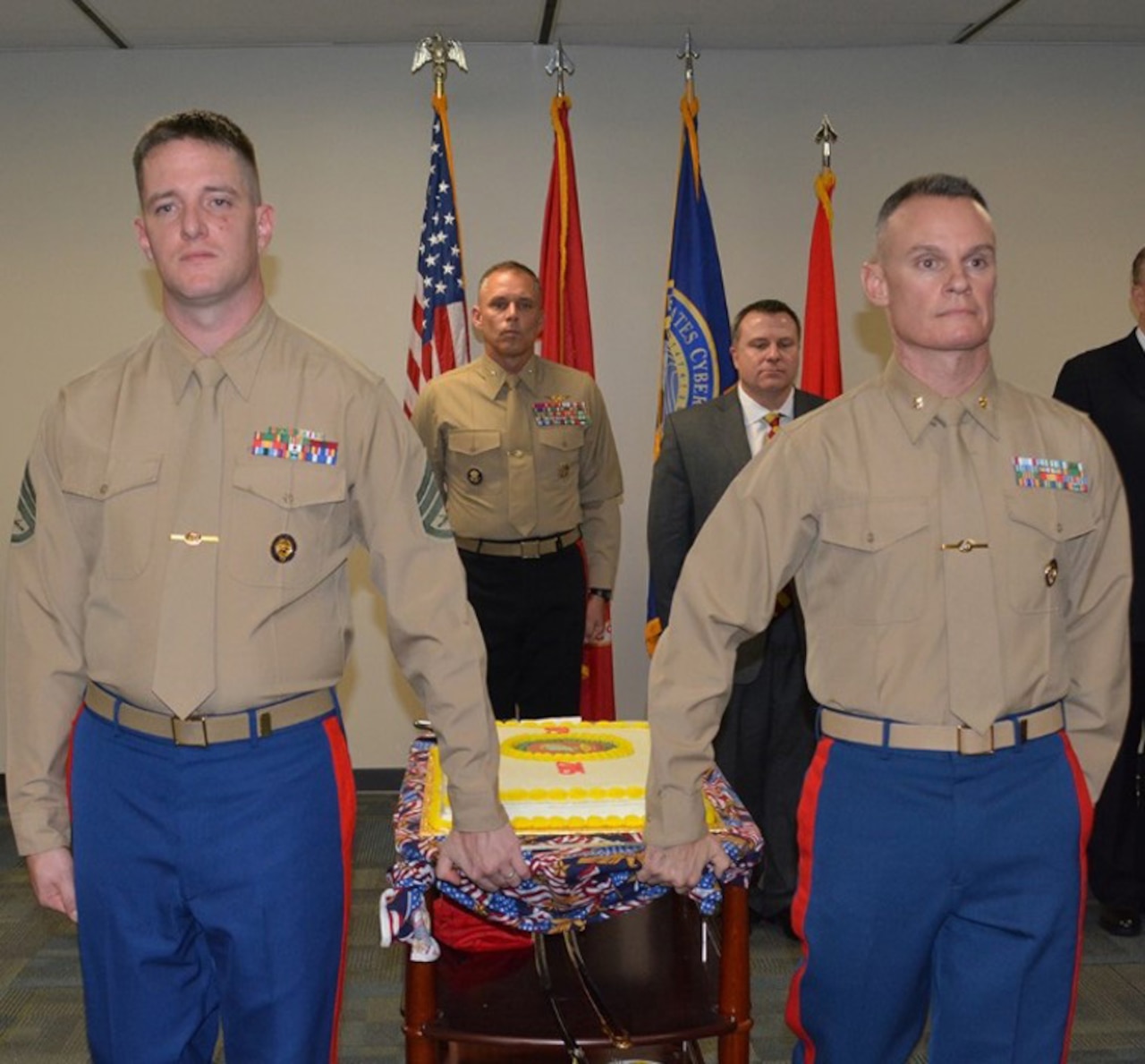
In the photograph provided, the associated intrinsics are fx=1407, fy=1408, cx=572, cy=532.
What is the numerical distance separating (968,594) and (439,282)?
10.8 feet

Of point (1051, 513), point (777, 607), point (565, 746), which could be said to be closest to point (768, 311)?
point (777, 607)

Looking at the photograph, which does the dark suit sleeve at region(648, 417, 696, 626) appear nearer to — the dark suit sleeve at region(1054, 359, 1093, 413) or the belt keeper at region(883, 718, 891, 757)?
the dark suit sleeve at region(1054, 359, 1093, 413)

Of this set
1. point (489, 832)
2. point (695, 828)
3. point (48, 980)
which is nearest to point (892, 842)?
point (695, 828)

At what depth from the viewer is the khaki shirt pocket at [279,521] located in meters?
1.92

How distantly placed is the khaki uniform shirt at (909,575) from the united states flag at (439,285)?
294 cm

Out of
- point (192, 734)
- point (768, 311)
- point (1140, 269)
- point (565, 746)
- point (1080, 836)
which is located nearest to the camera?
point (192, 734)

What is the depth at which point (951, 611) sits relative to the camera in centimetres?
197

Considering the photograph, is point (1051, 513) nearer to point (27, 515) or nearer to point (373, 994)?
point (27, 515)

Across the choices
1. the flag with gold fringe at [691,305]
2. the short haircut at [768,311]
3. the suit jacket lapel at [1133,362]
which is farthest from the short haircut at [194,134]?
the flag with gold fringe at [691,305]

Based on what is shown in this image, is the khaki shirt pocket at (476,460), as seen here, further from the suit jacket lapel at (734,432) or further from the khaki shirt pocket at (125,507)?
the khaki shirt pocket at (125,507)

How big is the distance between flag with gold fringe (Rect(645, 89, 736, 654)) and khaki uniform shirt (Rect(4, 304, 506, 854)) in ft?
9.51

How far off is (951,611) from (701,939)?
893mm

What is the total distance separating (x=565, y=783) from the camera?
88.8 inches

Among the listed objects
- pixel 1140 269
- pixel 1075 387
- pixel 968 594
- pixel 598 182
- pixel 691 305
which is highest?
pixel 598 182
